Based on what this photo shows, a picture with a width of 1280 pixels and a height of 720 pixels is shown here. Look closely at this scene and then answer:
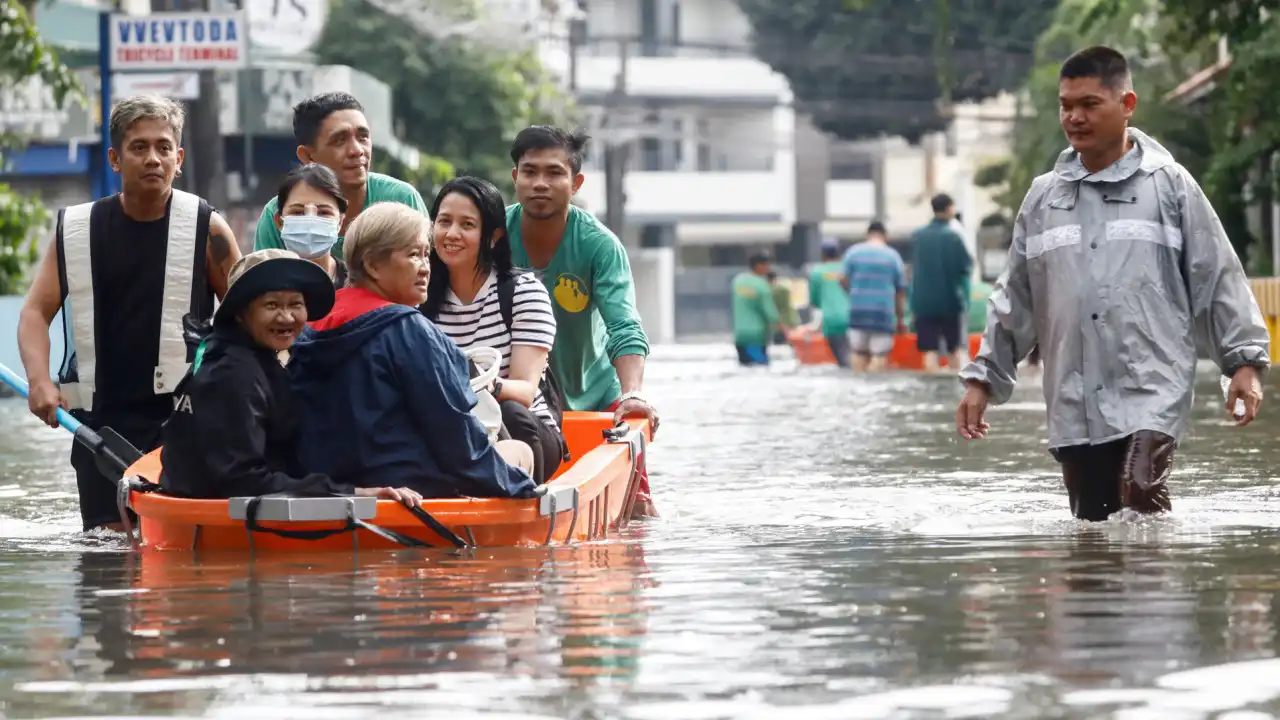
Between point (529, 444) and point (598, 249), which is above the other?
point (598, 249)

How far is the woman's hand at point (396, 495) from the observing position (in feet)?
26.6

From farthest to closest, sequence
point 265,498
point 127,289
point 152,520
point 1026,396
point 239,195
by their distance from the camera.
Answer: point 239,195
point 1026,396
point 127,289
point 152,520
point 265,498

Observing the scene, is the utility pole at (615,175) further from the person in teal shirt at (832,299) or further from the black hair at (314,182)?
the black hair at (314,182)

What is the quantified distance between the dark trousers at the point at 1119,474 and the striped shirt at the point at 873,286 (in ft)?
62.5

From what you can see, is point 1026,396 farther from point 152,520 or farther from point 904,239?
point 904,239

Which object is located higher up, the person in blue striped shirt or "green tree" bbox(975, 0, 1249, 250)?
"green tree" bbox(975, 0, 1249, 250)

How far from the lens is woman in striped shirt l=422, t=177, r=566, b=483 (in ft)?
31.2

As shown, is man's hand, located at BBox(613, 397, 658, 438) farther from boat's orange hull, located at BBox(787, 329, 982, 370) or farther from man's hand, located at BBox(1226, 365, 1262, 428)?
boat's orange hull, located at BBox(787, 329, 982, 370)

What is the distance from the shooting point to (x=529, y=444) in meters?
9.51

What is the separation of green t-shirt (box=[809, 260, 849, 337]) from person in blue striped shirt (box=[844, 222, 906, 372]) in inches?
73.0

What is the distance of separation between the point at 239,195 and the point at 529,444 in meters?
29.9

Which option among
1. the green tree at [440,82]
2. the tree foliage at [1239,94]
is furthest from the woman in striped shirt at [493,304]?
the green tree at [440,82]

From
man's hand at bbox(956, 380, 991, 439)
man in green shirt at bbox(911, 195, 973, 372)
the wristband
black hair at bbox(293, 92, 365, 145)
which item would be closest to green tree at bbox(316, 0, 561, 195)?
man in green shirt at bbox(911, 195, 973, 372)

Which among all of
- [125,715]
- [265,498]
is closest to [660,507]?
[265,498]
